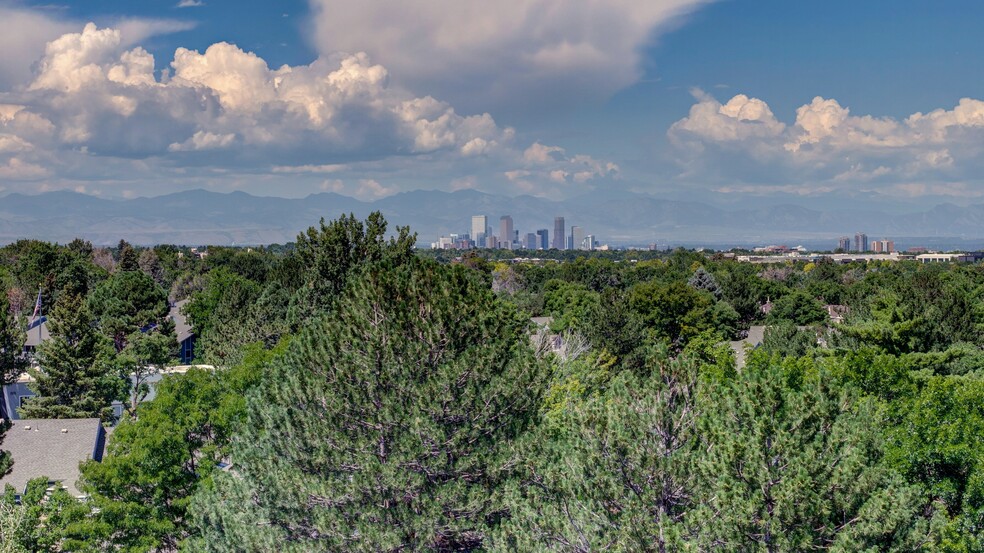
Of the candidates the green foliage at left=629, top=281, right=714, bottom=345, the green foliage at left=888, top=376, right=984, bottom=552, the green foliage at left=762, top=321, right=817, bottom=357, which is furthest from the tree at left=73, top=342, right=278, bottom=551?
the green foliage at left=629, top=281, right=714, bottom=345

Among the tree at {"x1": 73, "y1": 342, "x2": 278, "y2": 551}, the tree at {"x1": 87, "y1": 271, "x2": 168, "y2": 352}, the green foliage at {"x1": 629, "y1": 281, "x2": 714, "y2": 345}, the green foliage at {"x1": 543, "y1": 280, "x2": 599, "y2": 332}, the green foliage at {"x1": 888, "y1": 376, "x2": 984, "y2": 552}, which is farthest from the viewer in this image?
the green foliage at {"x1": 543, "y1": 280, "x2": 599, "y2": 332}

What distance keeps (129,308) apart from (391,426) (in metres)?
47.1

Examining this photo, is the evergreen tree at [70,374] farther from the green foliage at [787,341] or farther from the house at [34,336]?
the green foliage at [787,341]

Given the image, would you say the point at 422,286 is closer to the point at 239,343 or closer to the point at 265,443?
the point at 265,443

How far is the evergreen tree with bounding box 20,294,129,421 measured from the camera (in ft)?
115

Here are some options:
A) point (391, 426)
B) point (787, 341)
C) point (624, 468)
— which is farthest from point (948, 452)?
point (787, 341)

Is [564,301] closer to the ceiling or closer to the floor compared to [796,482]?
closer to the floor

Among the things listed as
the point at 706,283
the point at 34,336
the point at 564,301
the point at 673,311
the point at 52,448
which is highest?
the point at 706,283

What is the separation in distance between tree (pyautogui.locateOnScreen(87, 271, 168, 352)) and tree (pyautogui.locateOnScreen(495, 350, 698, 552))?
46.9 m

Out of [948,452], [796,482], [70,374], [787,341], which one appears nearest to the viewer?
[796,482]

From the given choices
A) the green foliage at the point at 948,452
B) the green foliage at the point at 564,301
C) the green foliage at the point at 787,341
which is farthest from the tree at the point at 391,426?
the green foliage at the point at 564,301

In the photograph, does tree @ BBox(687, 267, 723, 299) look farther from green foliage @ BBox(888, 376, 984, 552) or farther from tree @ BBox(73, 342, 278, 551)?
tree @ BBox(73, 342, 278, 551)

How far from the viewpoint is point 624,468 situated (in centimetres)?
1226

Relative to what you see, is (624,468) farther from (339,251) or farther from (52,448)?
(52,448)
